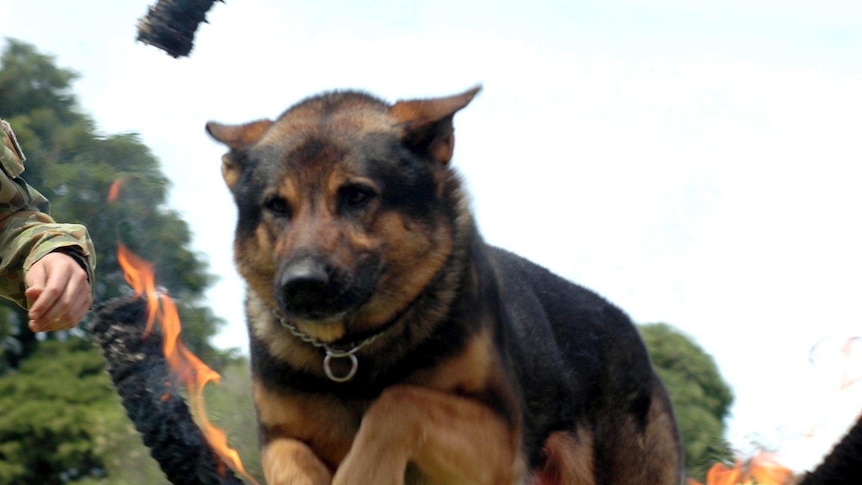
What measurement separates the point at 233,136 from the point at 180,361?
50.1 inches

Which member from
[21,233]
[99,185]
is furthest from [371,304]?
[99,185]

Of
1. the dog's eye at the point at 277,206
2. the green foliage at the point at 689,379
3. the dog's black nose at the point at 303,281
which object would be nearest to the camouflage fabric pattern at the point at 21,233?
the dog's black nose at the point at 303,281

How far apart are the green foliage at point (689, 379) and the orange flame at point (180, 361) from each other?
125 inches

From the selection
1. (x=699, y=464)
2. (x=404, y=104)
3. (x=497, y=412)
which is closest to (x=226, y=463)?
(x=497, y=412)

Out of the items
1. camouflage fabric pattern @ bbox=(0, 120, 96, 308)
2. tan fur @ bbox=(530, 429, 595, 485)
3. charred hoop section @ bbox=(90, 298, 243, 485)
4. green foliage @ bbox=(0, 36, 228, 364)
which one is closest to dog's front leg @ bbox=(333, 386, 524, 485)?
tan fur @ bbox=(530, 429, 595, 485)

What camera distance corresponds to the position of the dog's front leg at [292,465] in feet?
14.6

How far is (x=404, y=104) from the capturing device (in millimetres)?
4969

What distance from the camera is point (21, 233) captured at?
343 cm

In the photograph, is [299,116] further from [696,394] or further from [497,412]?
[696,394]

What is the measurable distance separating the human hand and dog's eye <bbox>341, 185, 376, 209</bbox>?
151 cm

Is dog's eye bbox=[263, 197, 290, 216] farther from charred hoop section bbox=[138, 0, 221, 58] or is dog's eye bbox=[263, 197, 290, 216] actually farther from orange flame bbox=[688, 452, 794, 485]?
orange flame bbox=[688, 452, 794, 485]

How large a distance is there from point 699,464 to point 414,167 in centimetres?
334

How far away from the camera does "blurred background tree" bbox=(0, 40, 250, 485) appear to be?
346 inches

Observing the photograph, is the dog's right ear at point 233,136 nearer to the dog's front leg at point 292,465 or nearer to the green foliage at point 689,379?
the dog's front leg at point 292,465
